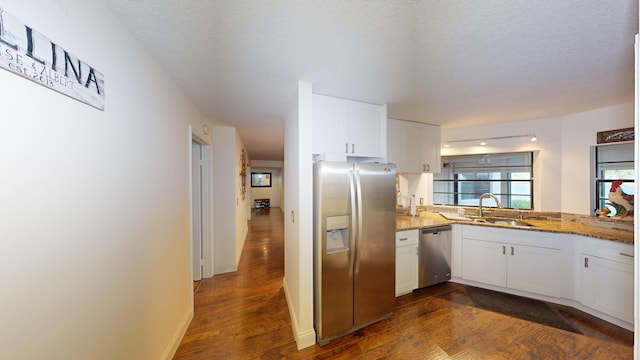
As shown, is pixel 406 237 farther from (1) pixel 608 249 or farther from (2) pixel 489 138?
(2) pixel 489 138

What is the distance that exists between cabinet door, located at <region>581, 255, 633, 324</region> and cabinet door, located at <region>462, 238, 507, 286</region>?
26.2 inches

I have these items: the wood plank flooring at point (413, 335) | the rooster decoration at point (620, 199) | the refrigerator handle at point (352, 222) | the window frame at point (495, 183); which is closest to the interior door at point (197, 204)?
the wood plank flooring at point (413, 335)

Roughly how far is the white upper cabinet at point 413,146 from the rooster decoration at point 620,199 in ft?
5.91

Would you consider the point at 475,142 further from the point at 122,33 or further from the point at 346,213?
the point at 122,33

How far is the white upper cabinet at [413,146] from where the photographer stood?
119 inches

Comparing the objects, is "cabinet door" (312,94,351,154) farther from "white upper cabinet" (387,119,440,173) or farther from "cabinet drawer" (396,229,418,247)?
"cabinet drawer" (396,229,418,247)

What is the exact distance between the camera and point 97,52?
101cm

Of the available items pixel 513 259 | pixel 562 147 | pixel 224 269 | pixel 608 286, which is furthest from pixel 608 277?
pixel 224 269

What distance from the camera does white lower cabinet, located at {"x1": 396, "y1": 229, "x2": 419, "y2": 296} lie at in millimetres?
2566

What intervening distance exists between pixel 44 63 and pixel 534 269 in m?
4.21

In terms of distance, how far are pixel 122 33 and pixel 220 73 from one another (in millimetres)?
601

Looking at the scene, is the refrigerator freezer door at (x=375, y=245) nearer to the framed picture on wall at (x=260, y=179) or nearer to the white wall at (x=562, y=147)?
the white wall at (x=562, y=147)

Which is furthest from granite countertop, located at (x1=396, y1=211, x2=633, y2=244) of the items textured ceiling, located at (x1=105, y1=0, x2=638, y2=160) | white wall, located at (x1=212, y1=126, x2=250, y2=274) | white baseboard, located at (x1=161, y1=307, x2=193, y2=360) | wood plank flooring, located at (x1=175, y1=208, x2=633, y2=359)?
white wall, located at (x1=212, y1=126, x2=250, y2=274)

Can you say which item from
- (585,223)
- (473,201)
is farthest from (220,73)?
(585,223)
